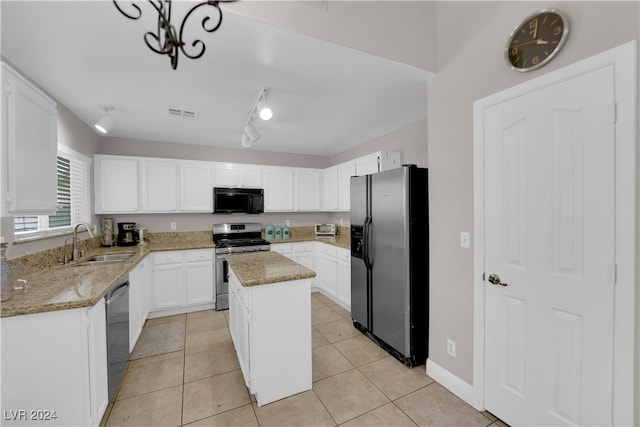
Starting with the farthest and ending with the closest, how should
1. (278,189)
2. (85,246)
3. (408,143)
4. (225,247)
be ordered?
(278,189) < (225,247) < (408,143) < (85,246)

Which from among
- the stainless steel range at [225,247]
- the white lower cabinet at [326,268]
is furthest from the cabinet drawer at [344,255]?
the stainless steel range at [225,247]

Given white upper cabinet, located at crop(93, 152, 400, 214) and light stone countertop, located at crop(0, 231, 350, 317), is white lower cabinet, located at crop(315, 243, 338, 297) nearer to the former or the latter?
white upper cabinet, located at crop(93, 152, 400, 214)

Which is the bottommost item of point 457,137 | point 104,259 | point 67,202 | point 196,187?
point 104,259

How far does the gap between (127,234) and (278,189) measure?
226 centimetres

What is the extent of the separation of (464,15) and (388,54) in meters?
0.61

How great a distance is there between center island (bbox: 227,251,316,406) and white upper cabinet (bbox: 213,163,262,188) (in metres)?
2.42

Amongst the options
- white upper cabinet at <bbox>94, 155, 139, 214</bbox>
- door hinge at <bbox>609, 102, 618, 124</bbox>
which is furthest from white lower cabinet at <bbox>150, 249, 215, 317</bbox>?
door hinge at <bbox>609, 102, 618, 124</bbox>

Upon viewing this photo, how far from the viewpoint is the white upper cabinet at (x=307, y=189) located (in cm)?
465

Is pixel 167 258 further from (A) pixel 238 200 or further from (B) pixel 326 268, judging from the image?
(B) pixel 326 268

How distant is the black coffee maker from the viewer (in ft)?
11.7

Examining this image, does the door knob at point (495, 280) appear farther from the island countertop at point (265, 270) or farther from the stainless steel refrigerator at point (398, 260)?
the island countertop at point (265, 270)

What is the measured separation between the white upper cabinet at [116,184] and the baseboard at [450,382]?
3.97m

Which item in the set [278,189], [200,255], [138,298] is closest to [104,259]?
[138,298]

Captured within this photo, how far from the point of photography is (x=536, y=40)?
58.1 inches
